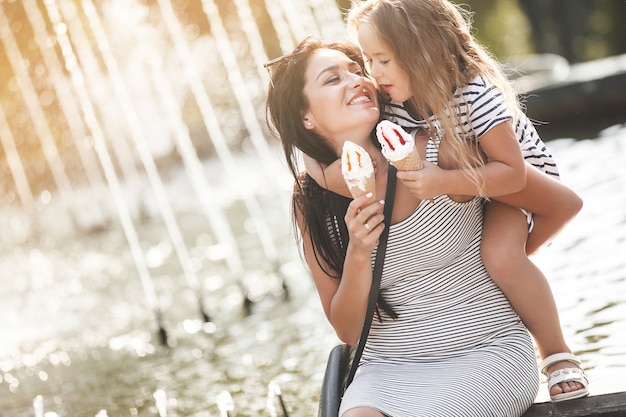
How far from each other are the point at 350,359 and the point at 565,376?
85 cm

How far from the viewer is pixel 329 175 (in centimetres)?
351

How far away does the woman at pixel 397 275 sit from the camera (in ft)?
10.5

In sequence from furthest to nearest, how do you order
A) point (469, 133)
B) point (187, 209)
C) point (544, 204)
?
point (187, 209) < point (544, 204) < point (469, 133)

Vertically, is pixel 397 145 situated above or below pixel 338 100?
below

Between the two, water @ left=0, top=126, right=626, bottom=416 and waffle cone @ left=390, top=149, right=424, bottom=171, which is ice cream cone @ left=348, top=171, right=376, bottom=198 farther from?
water @ left=0, top=126, right=626, bottom=416

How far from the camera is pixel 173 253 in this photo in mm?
13094

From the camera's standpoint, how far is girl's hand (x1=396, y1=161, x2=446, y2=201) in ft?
10.3

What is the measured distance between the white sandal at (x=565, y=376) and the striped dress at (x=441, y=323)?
8 cm

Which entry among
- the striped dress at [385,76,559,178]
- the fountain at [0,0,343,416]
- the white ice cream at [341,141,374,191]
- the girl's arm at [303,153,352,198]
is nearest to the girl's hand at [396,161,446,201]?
the white ice cream at [341,141,374,191]

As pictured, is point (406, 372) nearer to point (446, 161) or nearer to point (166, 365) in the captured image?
point (446, 161)

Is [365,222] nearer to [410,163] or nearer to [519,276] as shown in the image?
[410,163]

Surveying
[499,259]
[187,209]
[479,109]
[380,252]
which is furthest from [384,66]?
[187,209]

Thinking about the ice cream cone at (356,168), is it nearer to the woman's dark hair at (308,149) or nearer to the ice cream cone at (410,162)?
the ice cream cone at (410,162)

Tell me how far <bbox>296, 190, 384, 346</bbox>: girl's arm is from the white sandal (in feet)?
2.15
